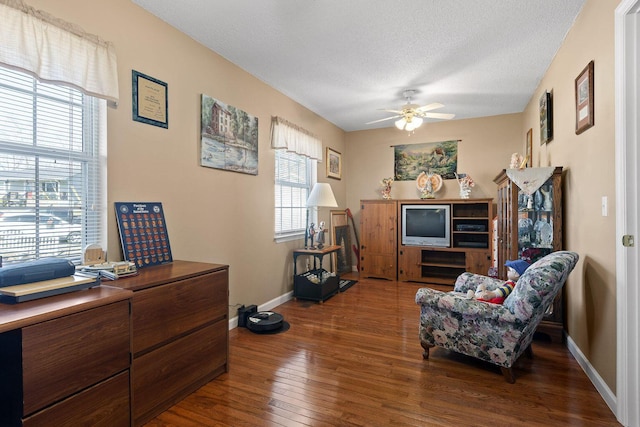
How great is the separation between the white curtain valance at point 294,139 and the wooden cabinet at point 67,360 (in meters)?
2.67

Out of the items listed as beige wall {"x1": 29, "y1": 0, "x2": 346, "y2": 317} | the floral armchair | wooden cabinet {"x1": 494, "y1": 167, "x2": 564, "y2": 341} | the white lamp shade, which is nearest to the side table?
beige wall {"x1": 29, "y1": 0, "x2": 346, "y2": 317}

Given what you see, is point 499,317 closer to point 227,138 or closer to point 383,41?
point 383,41

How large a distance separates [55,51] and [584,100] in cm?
349

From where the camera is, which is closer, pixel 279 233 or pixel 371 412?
pixel 371 412

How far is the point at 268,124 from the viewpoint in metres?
3.83

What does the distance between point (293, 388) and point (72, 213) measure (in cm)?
183

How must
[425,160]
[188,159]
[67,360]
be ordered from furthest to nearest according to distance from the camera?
[425,160] < [188,159] < [67,360]

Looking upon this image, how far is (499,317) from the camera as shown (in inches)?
84.9

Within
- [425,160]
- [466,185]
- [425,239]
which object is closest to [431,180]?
[425,160]

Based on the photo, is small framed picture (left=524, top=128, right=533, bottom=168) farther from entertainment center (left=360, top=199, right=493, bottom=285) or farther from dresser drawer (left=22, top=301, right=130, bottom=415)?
dresser drawer (left=22, top=301, right=130, bottom=415)

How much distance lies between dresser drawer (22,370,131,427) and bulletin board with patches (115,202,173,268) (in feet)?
2.80

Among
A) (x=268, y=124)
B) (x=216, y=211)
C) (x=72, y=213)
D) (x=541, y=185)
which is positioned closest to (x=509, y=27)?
(x=541, y=185)

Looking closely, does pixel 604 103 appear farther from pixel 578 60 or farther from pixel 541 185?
pixel 541 185

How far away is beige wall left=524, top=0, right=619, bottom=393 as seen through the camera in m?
1.98
